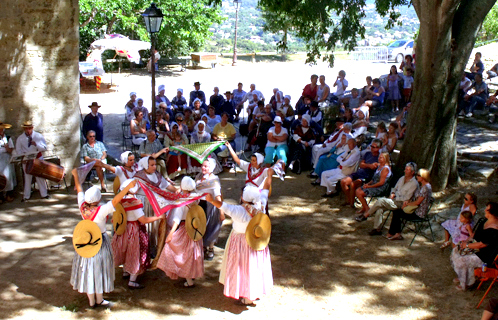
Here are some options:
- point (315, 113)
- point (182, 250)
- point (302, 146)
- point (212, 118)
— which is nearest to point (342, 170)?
point (302, 146)

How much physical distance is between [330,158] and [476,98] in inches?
218

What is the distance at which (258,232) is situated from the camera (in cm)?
658

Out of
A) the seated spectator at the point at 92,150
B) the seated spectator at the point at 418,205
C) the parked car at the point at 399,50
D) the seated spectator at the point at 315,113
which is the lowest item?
the seated spectator at the point at 418,205

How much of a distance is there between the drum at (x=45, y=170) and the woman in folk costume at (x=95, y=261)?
418 centimetres

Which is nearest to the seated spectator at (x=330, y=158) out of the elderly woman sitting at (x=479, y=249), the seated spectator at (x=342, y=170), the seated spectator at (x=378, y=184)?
the seated spectator at (x=342, y=170)

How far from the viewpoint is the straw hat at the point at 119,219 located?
276 inches

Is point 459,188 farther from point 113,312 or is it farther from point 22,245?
point 22,245

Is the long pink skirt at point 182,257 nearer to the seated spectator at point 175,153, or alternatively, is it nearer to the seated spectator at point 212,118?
the seated spectator at point 175,153

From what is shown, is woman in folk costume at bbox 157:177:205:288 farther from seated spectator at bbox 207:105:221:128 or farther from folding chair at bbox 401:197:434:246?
seated spectator at bbox 207:105:221:128

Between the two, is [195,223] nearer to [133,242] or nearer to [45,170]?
[133,242]

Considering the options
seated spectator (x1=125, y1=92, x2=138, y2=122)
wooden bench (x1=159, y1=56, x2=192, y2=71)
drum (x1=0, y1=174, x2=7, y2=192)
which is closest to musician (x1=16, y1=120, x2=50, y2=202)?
drum (x1=0, y1=174, x2=7, y2=192)

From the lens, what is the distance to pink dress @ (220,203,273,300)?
21.6 ft

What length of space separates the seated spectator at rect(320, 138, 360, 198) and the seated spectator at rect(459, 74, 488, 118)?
18.3ft

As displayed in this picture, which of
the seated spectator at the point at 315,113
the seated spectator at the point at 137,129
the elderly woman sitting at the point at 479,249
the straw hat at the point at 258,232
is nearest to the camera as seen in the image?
the straw hat at the point at 258,232
